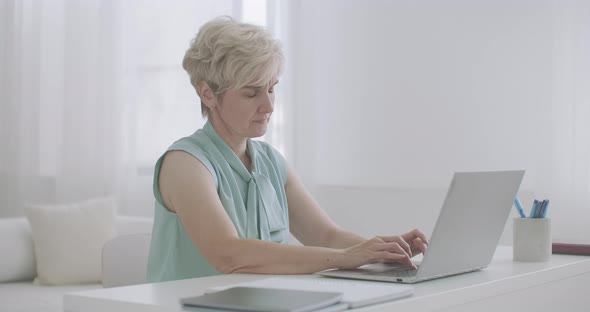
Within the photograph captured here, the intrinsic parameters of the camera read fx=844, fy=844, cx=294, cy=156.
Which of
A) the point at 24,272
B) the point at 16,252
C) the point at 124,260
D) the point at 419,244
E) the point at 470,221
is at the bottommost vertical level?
the point at 24,272

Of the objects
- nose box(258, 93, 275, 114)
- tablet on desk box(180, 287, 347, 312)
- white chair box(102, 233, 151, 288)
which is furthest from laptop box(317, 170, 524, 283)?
white chair box(102, 233, 151, 288)

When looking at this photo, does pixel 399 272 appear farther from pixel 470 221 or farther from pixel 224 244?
pixel 224 244

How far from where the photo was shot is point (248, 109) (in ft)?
6.67

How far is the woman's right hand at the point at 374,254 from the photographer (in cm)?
156

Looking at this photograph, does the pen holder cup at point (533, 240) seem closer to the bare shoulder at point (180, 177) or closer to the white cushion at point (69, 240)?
the bare shoulder at point (180, 177)

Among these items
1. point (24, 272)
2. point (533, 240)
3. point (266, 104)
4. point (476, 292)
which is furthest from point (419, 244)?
point (24, 272)

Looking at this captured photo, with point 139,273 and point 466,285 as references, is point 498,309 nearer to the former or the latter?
point 466,285

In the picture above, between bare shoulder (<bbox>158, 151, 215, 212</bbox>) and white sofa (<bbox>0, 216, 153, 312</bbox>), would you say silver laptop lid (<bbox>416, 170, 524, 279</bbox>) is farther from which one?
white sofa (<bbox>0, 216, 153, 312</bbox>)

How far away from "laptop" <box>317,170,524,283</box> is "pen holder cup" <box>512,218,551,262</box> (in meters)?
A: 0.19

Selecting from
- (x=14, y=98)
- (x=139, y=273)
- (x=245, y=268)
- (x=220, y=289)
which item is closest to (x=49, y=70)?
(x=14, y=98)

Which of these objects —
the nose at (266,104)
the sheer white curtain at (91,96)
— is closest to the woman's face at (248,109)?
the nose at (266,104)

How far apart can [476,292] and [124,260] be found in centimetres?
113

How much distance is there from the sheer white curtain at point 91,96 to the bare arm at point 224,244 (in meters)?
3.09

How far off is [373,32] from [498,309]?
2787mm
